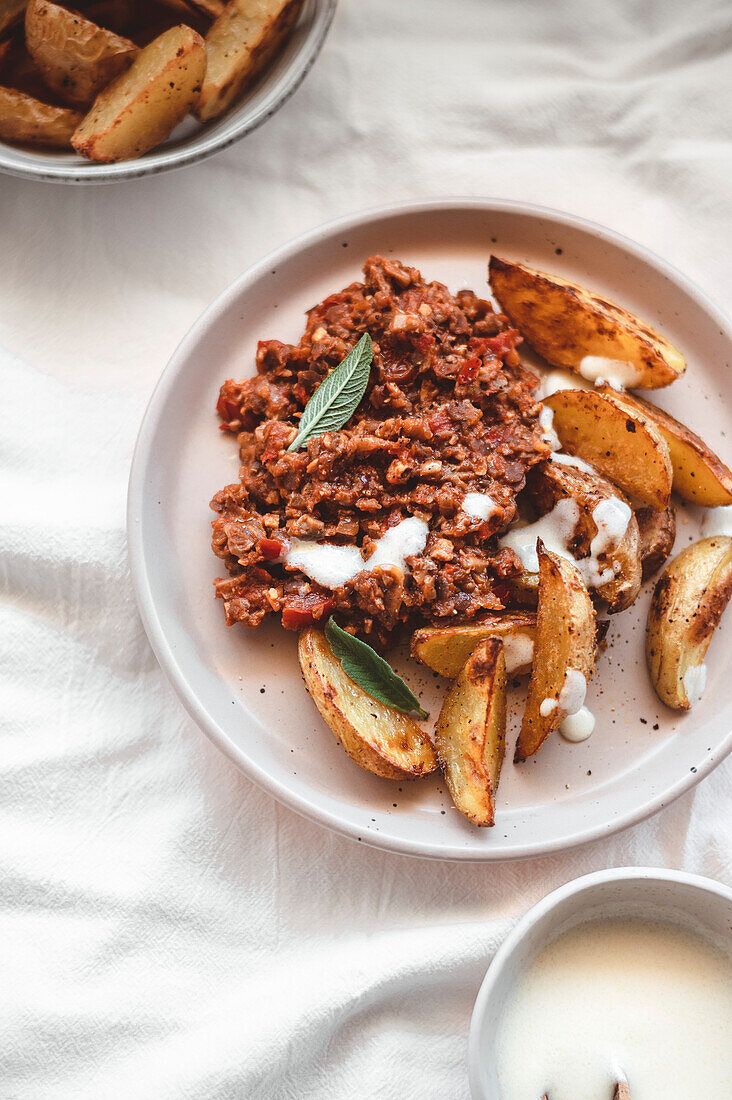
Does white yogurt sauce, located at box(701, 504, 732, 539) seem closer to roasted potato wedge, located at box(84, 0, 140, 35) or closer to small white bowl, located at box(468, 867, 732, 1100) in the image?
small white bowl, located at box(468, 867, 732, 1100)

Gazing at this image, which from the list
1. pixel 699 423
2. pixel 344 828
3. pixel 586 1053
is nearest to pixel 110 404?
pixel 344 828

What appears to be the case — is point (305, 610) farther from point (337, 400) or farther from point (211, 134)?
point (211, 134)

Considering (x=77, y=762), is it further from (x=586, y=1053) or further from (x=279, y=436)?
(x=586, y=1053)

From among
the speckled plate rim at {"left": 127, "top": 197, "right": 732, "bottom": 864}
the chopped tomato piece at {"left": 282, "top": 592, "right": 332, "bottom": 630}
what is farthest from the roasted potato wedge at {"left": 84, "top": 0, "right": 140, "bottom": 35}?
the chopped tomato piece at {"left": 282, "top": 592, "right": 332, "bottom": 630}

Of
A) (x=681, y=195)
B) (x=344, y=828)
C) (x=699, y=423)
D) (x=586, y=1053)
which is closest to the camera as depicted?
(x=586, y=1053)

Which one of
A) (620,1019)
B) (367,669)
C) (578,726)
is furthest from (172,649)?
(620,1019)

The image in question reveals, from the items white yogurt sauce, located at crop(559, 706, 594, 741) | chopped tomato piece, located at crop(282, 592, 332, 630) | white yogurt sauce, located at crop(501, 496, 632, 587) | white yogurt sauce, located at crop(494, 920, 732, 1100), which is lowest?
white yogurt sauce, located at crop(494, 920, 732, 1100)
